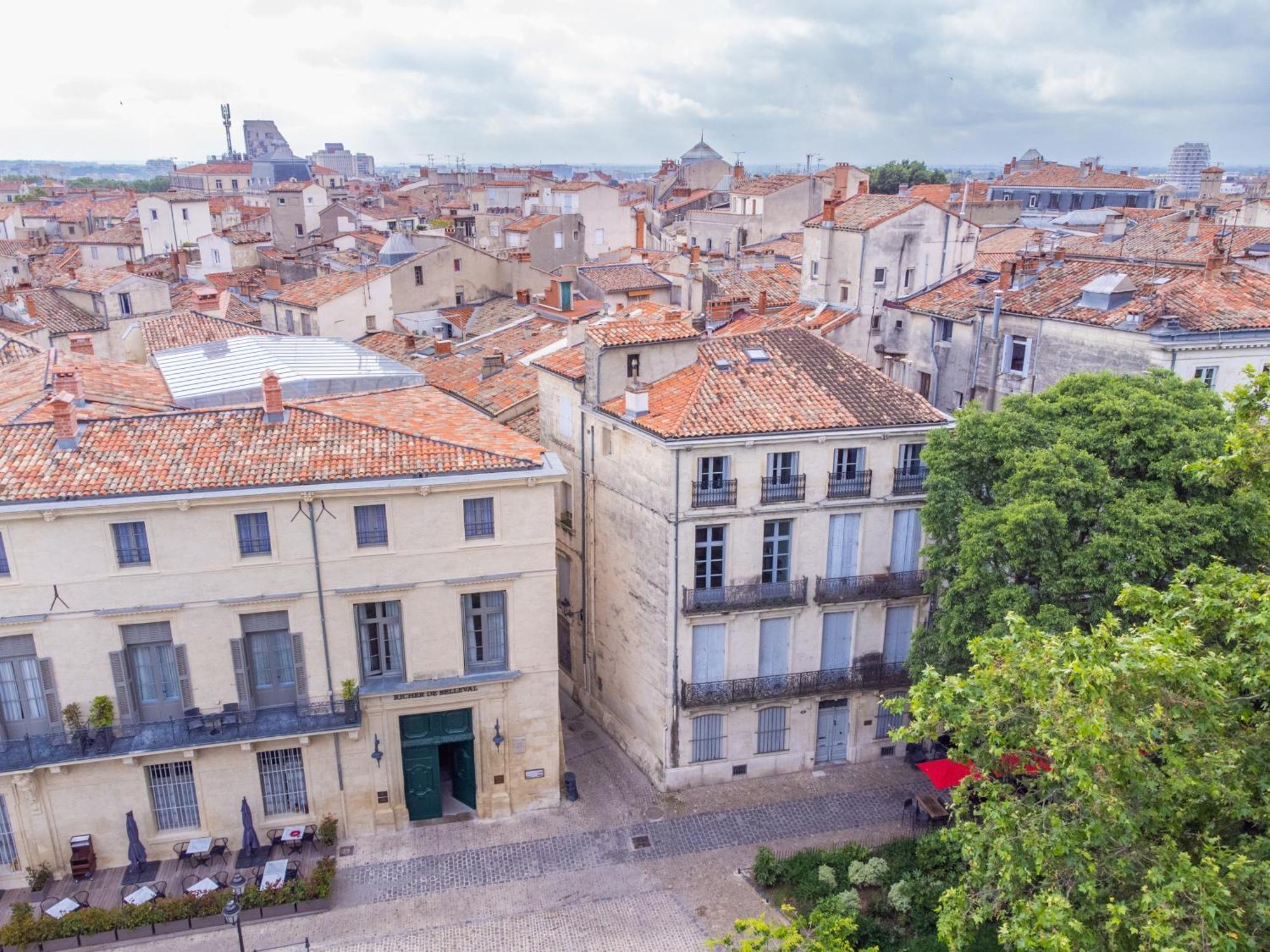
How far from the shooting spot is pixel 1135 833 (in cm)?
1573

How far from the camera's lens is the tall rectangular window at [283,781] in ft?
92.2

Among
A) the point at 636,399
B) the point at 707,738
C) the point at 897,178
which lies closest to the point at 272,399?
the point at 636,399

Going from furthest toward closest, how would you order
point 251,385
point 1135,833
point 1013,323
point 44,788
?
point 1013,323 < point 251,385 < point 44,788 < point 1135,833

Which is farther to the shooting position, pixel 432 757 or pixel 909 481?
pixel 909 481

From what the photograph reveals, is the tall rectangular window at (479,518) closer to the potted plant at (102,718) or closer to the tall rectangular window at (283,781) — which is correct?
the tall rectangular window at (283,781)

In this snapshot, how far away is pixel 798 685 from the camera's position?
3123 centimetres

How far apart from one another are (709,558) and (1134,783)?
15.5m

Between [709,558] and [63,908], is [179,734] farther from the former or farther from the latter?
[709,558]

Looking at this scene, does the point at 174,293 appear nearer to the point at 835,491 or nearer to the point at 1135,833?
the point at 835,491

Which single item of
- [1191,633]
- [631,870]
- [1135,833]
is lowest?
[631,870]

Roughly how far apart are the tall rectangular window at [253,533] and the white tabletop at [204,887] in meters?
8.86

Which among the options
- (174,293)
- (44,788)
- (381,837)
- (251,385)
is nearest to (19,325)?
(174,293)

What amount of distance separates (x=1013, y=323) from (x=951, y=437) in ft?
37.2

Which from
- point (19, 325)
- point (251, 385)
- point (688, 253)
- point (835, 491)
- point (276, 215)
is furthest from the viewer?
point (276, 215)
